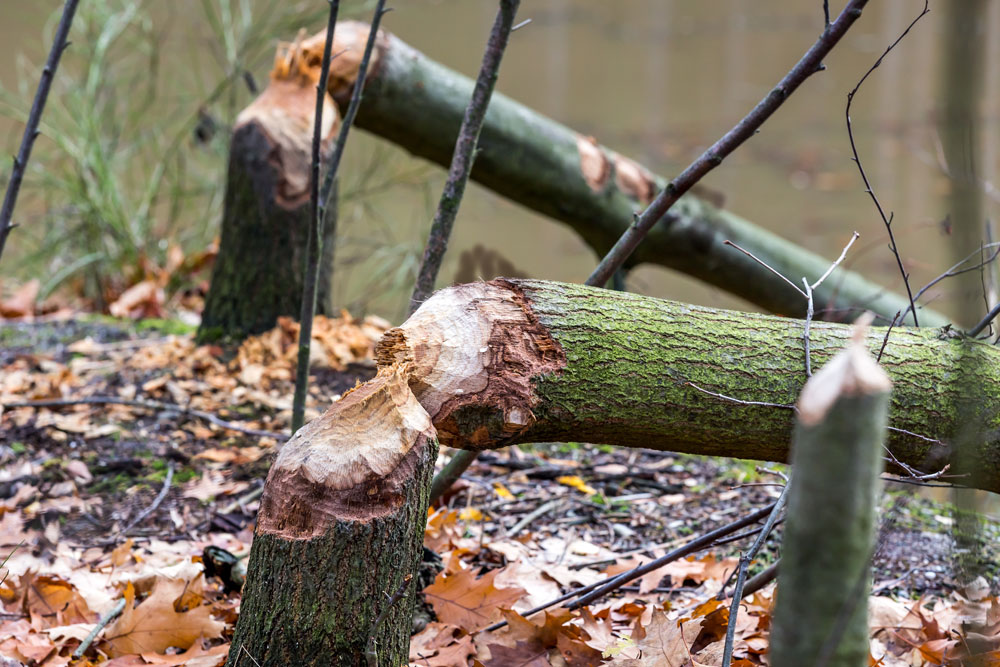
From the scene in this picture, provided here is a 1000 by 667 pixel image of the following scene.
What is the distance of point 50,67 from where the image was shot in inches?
65.1

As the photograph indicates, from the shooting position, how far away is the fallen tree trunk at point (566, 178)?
323cm

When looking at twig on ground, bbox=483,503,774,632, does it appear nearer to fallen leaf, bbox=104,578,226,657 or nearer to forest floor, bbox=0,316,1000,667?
forest floor, bbox=0,316,1000,667

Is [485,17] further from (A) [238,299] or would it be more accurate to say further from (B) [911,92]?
(A) [238,299]

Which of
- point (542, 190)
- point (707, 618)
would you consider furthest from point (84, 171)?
point (707, 618)

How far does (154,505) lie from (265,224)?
47.6 inches

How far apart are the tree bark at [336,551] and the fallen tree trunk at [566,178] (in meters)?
2.22

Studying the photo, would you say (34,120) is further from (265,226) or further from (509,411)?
(265,226)

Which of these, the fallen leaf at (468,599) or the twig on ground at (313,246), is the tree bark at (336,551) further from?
the twig on ground at (313,246)

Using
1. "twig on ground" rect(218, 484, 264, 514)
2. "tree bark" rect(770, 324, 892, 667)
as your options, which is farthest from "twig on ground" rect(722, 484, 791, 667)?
"twig on ground" rect(218, 484, 264, 514)

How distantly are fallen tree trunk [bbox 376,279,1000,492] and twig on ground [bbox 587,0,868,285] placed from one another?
0.27 m

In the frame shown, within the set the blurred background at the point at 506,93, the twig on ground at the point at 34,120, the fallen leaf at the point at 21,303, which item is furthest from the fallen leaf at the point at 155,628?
the fallen leaf at the point at 21,303

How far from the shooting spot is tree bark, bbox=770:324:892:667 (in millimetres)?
637

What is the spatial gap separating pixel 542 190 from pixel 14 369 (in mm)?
2166

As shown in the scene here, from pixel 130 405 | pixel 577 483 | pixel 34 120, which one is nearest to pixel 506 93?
pixel 130 405
